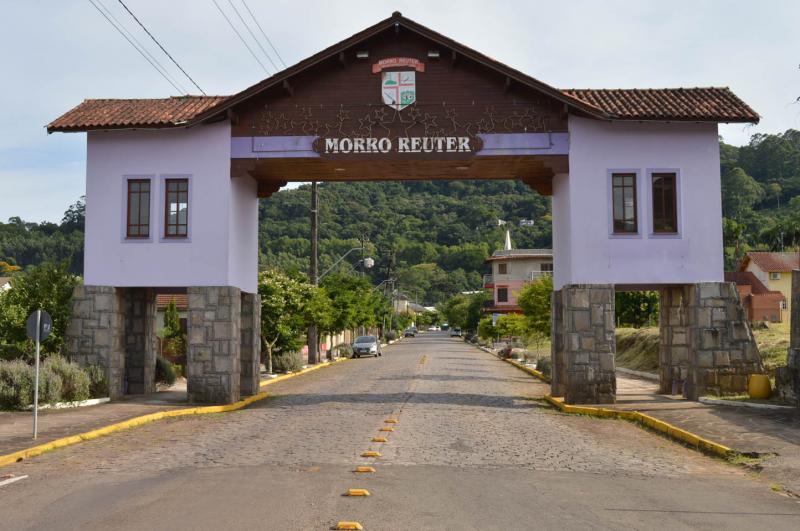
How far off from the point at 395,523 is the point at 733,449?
294 inches

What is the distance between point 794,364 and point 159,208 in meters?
15.9

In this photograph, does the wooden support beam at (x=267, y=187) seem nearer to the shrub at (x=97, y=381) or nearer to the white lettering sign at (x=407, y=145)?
the white lettering sign at (x=407, y=145)

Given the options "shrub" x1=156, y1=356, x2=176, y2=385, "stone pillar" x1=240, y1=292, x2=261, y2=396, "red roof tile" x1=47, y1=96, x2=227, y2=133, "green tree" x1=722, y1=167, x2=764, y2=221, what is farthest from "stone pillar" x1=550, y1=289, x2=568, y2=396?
"green tree" x1=722, y1=167, x2=764, y2=221

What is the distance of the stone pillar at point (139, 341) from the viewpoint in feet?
77.2

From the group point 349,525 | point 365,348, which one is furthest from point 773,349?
point 365,348

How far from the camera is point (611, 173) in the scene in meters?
21.0

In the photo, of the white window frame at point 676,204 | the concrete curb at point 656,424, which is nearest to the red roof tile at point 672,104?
the white window frame at point 676,204

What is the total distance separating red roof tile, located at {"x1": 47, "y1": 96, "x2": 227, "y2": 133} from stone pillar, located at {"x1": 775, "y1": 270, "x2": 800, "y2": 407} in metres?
15.0

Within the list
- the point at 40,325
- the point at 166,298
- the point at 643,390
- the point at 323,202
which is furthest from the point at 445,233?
the point at 40,325

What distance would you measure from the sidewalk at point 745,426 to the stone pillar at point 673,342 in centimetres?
86

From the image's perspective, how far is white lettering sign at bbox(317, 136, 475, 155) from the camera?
68.3ft

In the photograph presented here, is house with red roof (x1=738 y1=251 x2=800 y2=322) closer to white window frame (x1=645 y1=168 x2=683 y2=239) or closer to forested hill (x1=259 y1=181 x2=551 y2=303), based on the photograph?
forested hill (x1=259 y1=181 x2=551 y2=303)

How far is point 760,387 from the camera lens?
1939cm

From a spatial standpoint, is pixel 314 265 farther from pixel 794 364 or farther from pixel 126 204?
pixel 794 364
